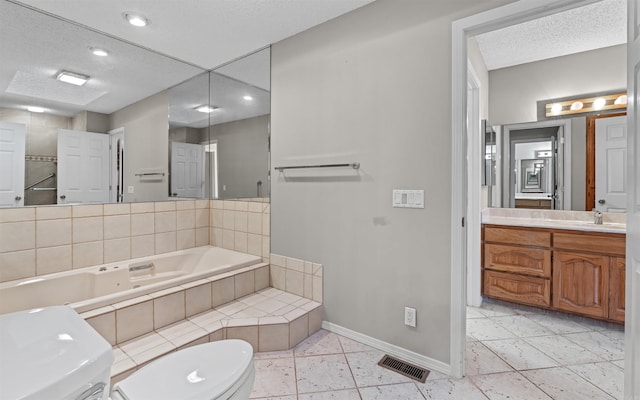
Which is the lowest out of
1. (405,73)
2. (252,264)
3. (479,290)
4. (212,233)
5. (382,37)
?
(479,290)

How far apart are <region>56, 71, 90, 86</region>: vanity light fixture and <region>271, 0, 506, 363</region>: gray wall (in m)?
1.50

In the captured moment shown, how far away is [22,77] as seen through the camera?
2.06 meters

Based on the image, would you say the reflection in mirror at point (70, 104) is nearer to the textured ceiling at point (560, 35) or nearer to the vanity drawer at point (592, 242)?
the textured ceiling at point (560, 35)

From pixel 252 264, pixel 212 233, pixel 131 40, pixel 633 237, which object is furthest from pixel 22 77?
pixel 633 237

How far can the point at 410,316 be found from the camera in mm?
1907

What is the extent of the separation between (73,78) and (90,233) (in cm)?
119

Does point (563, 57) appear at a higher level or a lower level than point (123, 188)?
higher

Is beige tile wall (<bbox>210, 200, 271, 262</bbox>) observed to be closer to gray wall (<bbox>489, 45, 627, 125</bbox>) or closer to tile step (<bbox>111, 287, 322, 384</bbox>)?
tile step (<bbox>111, 287, 322, 384</bbox>)

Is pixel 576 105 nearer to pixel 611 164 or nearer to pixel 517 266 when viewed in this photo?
pixel 611 164

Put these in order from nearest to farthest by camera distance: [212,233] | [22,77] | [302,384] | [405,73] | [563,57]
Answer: [302,384]
[405,73]
[22,77]
[563,57]
[212,233]

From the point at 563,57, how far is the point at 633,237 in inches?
98.9

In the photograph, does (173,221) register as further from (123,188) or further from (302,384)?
(302,384)

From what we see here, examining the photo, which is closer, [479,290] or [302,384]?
[302,384]

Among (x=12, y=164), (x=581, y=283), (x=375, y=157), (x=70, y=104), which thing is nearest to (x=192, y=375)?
(x=375, y=157)
